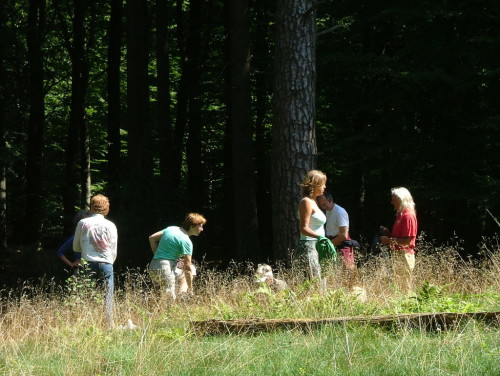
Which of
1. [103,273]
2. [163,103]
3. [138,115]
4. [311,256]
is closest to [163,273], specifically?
[103,273]

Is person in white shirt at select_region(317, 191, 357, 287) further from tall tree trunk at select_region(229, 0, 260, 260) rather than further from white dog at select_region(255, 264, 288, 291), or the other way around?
tall tree trunk at select_region(229, 0, 260, 260)

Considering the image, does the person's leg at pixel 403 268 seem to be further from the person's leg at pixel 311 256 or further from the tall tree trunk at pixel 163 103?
the tall tree trunk at pixel 163 103

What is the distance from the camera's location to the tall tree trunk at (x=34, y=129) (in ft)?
79.8

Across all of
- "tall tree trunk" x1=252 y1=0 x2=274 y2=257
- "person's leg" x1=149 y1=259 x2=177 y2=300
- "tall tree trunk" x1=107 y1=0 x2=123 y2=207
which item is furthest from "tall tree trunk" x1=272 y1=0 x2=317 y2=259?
"tall tree trunk" x1=107 y1=0 x2=123 y2=207

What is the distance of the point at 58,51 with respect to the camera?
27734mm

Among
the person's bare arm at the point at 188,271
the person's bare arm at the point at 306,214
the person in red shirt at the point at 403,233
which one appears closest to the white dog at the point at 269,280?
the person's bare arm at the point at 306,214

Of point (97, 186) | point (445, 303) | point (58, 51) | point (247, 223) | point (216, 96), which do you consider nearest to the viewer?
point (445, 303)

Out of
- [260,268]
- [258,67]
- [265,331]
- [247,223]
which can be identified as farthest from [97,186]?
[265,331]

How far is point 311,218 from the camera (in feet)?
31.9

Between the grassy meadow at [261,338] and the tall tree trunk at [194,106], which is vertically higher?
the tall tree trunk at [194,106]

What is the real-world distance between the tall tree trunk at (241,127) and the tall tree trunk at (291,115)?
329 cm

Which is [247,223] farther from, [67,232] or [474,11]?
[67,232]

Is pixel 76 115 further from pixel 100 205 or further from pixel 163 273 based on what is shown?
pixel 100 205

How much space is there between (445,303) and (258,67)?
1467cm
